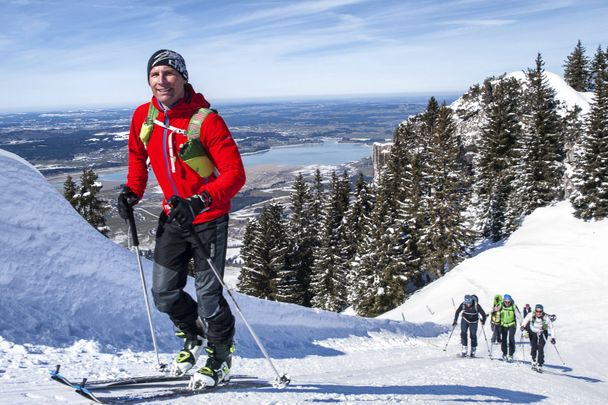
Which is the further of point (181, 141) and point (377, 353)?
point (377, 353)

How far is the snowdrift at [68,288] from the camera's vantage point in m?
6.82

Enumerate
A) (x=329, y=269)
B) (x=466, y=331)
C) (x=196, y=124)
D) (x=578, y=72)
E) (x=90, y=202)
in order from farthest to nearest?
(x=578, y=72)
(x=329, y=269)
(x=90, y=202)
(x=466, y=331)
(x=196, y=124)

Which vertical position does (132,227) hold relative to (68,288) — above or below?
above

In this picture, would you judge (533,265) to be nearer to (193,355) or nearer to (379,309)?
(379,309)

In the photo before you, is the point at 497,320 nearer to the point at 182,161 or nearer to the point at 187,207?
the point at 182,161

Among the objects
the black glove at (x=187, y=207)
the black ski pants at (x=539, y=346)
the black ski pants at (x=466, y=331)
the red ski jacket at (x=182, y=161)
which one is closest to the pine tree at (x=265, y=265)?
the black ski pants at (x=466, y=331)

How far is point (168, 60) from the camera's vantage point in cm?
393

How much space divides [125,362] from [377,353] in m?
6.64

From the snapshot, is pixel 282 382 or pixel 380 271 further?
pixel 380 271

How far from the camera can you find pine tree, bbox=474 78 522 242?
1726 inches

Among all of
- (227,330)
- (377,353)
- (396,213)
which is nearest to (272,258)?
(396,213)

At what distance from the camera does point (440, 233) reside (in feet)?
123

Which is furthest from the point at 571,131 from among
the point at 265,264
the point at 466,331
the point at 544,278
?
the point at 466,331

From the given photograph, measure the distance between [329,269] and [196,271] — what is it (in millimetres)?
36802
